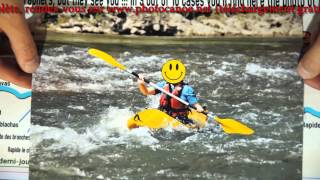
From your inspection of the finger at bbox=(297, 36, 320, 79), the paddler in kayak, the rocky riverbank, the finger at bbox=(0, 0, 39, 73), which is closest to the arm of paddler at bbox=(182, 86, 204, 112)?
the paddler in kayak

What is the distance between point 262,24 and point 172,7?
0.23 metres

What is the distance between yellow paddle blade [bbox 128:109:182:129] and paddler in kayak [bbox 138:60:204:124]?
0.04ft

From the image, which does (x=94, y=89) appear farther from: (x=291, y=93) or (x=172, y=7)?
(x=291, y=93)

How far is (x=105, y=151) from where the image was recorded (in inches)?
38.0

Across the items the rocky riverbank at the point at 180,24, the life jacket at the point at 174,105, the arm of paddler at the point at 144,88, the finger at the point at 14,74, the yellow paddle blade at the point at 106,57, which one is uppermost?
the rocky riverbank at the point at 180,24

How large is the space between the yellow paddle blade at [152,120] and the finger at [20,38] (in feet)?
0.97

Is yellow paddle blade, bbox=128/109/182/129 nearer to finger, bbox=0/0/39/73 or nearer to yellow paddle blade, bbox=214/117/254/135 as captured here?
yellow paddle blade, bbox=214/117/254/135

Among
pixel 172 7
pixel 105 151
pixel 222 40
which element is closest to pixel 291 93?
pixel 222 40

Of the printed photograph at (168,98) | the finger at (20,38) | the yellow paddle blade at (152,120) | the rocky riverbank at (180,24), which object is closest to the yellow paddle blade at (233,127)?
the printed photograph at (168,98)

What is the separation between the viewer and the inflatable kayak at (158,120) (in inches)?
37.7

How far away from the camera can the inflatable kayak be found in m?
0.96

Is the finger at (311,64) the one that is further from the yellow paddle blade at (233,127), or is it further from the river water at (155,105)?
the yellow paddle blade at (233,127)

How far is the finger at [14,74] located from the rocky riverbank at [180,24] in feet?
0.45

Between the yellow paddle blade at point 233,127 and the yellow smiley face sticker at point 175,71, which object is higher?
the yellow smiley face sticker at point 175,71
